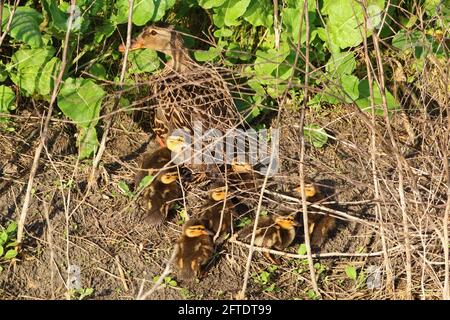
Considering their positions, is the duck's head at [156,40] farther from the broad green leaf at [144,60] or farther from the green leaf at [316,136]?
the green leaf at [316,136]

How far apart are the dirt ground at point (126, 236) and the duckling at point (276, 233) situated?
0.09m

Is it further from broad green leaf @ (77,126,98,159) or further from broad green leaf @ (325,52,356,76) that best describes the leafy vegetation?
broad green leaf @ (325,52,356,76)

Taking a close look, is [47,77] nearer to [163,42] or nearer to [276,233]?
[163,42]

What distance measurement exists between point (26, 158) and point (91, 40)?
0.78m

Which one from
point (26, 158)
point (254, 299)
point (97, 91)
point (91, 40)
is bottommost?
point (254, 299)

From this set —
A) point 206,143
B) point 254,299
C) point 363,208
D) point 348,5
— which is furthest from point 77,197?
point 348,5

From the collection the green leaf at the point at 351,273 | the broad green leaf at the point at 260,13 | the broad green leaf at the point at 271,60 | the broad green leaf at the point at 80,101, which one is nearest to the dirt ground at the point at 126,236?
the green leaf at the point at 351,273

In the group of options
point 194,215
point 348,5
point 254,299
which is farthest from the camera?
point 348,5

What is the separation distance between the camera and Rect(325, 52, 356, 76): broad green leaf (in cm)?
507

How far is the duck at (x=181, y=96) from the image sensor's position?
188 inches

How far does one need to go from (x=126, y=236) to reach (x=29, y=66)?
3.59ft

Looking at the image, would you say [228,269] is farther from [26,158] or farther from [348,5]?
[348,5]

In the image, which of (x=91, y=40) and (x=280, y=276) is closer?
(x=280, y=276)

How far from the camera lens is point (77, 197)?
15.4ft
